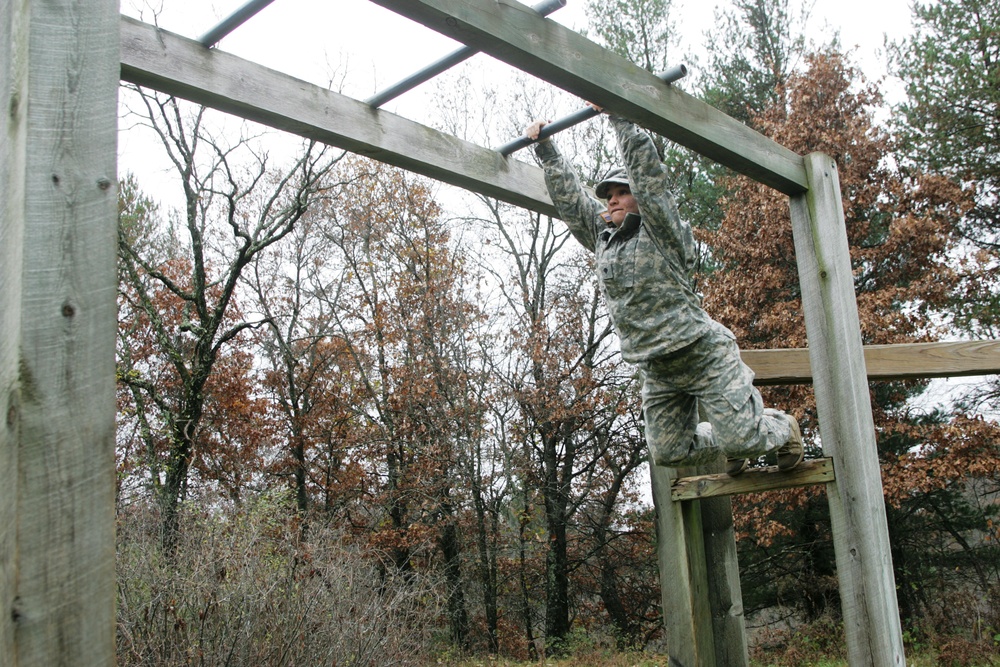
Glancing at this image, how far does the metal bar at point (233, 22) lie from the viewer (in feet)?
7.93

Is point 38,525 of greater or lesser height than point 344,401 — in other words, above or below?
below

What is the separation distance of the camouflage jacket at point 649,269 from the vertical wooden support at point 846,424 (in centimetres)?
58

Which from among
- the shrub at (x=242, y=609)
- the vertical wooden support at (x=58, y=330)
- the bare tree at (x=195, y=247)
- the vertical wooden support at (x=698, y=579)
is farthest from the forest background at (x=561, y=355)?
the vertical wooden support at (x=58, y=330)

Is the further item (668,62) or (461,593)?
(668,62)

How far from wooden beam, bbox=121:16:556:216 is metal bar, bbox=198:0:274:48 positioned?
4 cm

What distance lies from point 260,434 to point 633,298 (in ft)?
47.3

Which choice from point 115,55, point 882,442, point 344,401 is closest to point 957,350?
point 115,55

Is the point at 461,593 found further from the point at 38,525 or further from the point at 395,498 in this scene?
the point at 38,525

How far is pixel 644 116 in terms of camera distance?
2637mm

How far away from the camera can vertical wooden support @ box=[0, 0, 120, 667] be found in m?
1.37

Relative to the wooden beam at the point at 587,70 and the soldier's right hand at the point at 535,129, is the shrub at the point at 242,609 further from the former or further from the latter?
the wooden beam at the point at 587,70

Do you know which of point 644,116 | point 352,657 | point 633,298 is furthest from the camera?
point 352,657

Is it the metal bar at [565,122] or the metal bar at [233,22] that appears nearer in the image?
the metal bar at [233,22]

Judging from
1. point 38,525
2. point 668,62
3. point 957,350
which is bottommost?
point 38,525
